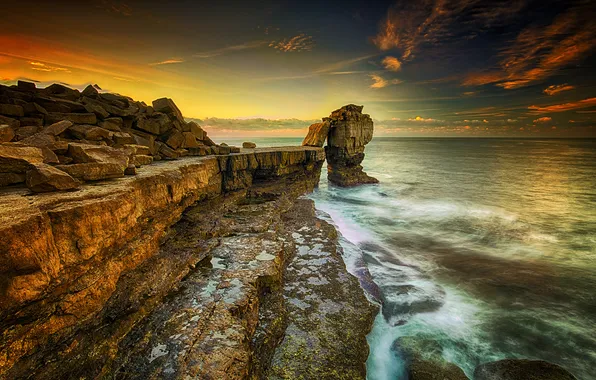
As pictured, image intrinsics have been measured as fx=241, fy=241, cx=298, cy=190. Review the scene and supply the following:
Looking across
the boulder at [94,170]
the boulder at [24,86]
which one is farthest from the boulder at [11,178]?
the boulder at [24,86]

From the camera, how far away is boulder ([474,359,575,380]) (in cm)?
499

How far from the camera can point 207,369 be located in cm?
343

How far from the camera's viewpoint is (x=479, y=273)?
980cm

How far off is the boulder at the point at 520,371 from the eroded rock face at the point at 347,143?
2082 centimetres

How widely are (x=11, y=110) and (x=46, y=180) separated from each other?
435cm

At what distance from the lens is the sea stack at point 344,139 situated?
24344mm

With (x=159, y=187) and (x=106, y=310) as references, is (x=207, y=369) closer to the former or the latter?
(x=106, y=310)

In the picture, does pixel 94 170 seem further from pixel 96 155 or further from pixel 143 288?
pixel 143 288

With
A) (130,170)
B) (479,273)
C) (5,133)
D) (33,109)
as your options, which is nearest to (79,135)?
(33,109)

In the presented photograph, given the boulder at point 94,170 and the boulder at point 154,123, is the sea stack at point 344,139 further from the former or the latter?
the boulder at point 94,170

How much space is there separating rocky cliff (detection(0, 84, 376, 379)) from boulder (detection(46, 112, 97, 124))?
0.58 feet

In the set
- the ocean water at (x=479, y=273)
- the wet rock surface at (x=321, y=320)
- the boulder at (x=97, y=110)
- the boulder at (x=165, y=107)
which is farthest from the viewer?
the boulder at (x=165, y=107)

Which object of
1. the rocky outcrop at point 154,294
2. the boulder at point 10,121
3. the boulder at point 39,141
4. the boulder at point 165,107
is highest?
the boulder at point 165,107

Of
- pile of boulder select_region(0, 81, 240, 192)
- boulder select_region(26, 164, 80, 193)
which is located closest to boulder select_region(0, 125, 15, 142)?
pile of boulder select_region(0, 81, 240, 192)
